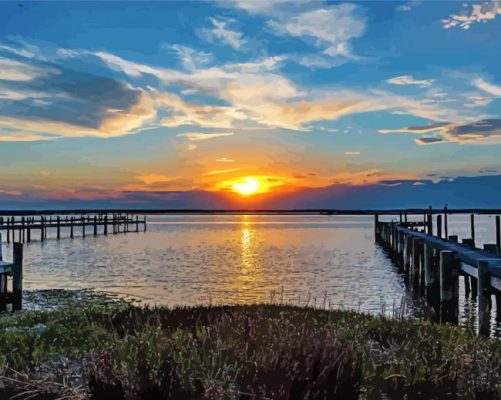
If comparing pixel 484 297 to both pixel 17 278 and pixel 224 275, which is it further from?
pixel 224 275

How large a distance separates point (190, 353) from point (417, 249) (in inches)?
821

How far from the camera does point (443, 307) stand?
1719 cm

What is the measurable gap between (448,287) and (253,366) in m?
11.5

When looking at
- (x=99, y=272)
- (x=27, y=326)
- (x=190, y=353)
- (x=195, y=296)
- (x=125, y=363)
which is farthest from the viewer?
(x=99, y=272)

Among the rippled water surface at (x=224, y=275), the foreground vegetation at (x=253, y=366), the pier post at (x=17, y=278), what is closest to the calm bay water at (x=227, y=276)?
the rippled water surface at (x=224, y=275)

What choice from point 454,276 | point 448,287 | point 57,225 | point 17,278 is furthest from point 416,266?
point 57,225

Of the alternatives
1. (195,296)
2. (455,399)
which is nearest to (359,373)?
(455,399)

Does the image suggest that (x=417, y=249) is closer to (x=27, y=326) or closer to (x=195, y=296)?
(x=195, y=296)

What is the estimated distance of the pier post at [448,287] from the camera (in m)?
17.0

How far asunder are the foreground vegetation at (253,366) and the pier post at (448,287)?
288 inches

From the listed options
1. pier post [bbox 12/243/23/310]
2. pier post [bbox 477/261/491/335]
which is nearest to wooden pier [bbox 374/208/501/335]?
pier post [bbox 477/261/491/335]

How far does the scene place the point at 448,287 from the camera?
1698 cm

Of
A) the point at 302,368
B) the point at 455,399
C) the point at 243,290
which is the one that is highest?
the point at 302,368

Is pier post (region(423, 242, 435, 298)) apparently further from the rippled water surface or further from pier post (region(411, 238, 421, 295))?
pier post (region(411, 238, 421, 295))
